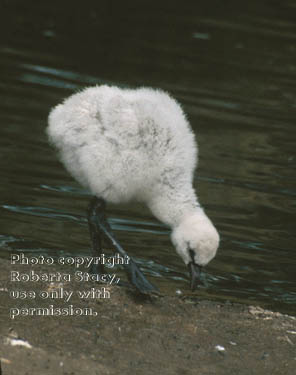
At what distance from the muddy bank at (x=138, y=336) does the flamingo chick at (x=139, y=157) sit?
291mm

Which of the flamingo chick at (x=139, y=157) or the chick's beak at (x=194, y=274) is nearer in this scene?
the flamingo chick at (x=139, y=157)

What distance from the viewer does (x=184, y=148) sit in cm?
622

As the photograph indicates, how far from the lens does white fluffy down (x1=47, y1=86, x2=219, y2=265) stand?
6008mm

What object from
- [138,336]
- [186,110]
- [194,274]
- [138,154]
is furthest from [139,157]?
[186,110]

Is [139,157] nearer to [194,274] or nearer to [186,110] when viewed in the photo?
[194,274]

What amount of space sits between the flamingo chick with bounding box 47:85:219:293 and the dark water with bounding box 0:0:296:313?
0.80m

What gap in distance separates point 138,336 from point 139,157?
1.26 metres

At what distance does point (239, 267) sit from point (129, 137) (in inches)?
75.0

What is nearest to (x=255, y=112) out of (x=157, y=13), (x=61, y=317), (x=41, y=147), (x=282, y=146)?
(x=282, y=146)

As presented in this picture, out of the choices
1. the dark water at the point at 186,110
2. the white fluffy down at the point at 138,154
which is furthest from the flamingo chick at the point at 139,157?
the dark water at the point at 186,110

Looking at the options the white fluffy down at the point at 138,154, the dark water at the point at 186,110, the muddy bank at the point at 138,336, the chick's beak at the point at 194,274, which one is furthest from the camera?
the dark water at the point at 186,110

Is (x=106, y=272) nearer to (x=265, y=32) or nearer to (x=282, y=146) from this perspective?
(x=282, y=146)

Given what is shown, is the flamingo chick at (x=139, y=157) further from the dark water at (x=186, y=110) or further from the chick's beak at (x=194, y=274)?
the dark water at (x=186, y=110)

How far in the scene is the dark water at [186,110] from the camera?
7.43m
